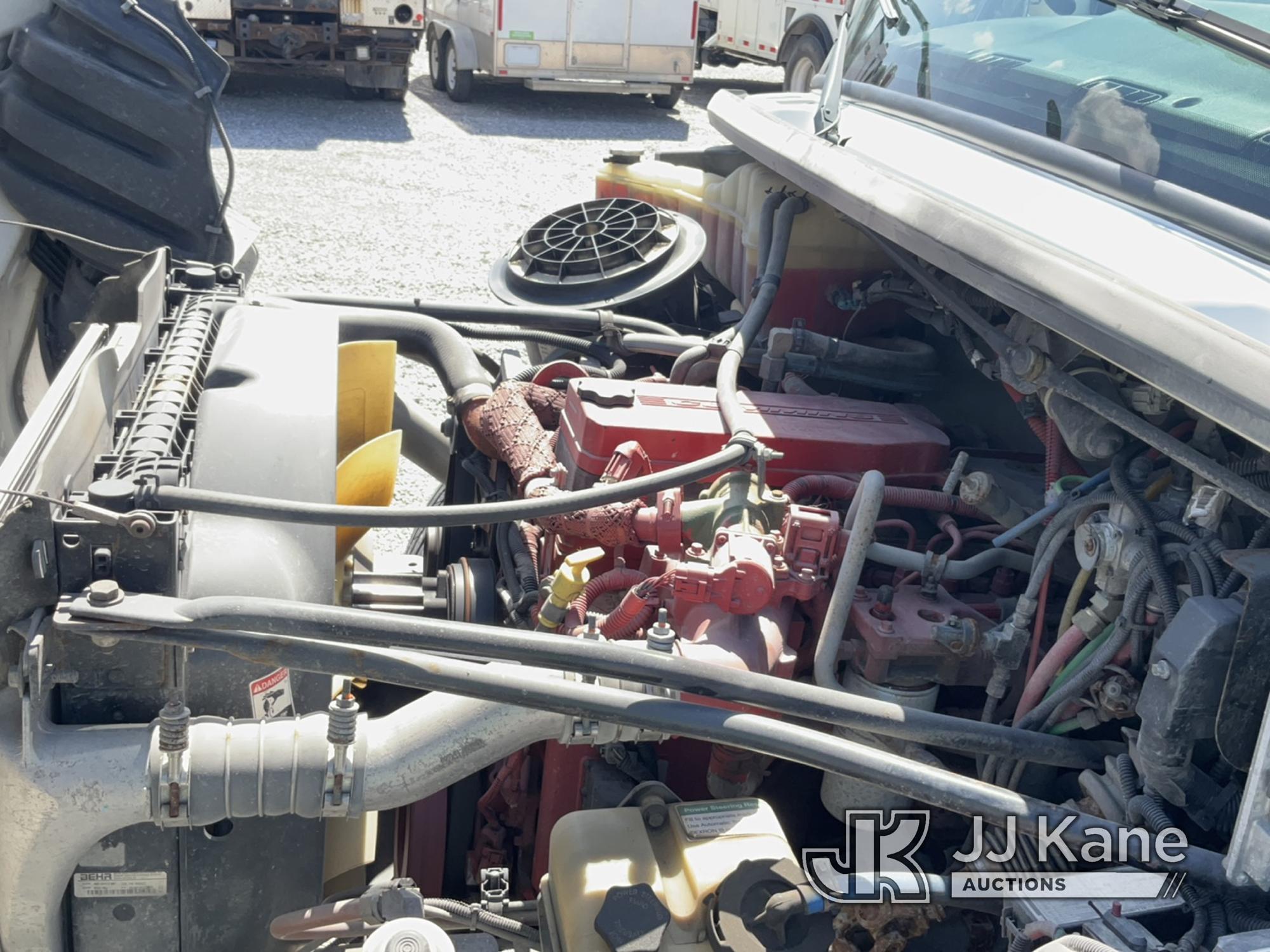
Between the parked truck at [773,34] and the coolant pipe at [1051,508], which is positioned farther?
the parked truck at [773,34]

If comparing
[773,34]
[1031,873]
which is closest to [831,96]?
[1031,873]

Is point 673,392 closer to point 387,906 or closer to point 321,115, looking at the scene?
point 387,906

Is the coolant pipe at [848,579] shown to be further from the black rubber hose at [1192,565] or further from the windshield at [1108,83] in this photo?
the windshield at [1108,83]

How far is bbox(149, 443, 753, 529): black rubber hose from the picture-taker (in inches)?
60.3

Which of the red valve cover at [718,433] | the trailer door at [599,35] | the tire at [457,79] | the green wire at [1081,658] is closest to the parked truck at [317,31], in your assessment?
the tire at [457,79]

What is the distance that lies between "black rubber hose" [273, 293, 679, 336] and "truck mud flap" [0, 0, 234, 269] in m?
0.38

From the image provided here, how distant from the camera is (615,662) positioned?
4.99ft

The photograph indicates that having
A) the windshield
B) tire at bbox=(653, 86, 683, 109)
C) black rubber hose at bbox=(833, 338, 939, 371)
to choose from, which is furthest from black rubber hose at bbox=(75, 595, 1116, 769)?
tire at bbox=(653, 86, 683, 109)

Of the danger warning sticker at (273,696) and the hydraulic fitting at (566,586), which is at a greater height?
the hydraulic fitting at (566,586)

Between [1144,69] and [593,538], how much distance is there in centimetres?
118

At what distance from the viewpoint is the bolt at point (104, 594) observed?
1394 mm

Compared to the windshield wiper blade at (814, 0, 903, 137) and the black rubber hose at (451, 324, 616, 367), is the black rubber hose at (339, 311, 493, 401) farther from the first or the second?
the windshield wiper blade at (814, 0, 903, 137)

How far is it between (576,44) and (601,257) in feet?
27.5

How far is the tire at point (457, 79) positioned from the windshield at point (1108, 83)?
29.5ft
